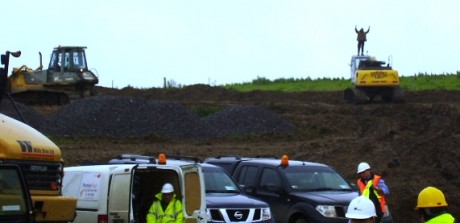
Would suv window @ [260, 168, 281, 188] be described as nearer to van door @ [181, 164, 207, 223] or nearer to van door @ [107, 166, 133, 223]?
van door @ [181, 164, 207, 223]

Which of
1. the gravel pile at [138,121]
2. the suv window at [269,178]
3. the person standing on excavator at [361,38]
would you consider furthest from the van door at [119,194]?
the person standing on excavator at [361,38]

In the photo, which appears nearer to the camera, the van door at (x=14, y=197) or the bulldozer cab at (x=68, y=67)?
the van door at (x=14, y=197)

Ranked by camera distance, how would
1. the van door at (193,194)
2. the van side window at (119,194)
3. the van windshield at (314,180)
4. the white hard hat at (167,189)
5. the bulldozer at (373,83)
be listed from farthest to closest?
the bulldozer at (373,83) → the van windshield at (314,180) → the van door at (193,194) → the van side window at (119,194) → the white hard hat at (167,189)

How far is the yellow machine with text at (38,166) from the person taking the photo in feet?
43.3

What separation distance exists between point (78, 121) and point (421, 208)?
3161 cm

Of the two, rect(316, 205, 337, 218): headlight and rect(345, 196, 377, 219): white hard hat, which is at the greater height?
rect(345, 196, 377, 219): white hard hat

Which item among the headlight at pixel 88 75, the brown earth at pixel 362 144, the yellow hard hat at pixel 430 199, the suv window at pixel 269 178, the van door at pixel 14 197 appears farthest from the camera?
the headlight at pixel 88 75

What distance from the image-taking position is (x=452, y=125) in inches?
1346

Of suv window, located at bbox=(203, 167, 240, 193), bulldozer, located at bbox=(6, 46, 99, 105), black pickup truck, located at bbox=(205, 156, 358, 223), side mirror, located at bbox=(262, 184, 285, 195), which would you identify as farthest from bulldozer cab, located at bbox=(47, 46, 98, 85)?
suv window, located at bbox=(203, 167, 240, 193)

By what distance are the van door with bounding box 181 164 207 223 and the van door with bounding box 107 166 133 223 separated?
80 cm

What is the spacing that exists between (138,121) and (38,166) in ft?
84.2

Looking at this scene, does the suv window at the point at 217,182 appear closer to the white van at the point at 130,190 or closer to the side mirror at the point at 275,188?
the side mirror at the point at 275,188

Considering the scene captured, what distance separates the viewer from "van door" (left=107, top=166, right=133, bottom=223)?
48.6 feet

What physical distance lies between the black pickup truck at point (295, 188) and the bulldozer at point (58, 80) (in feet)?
102
